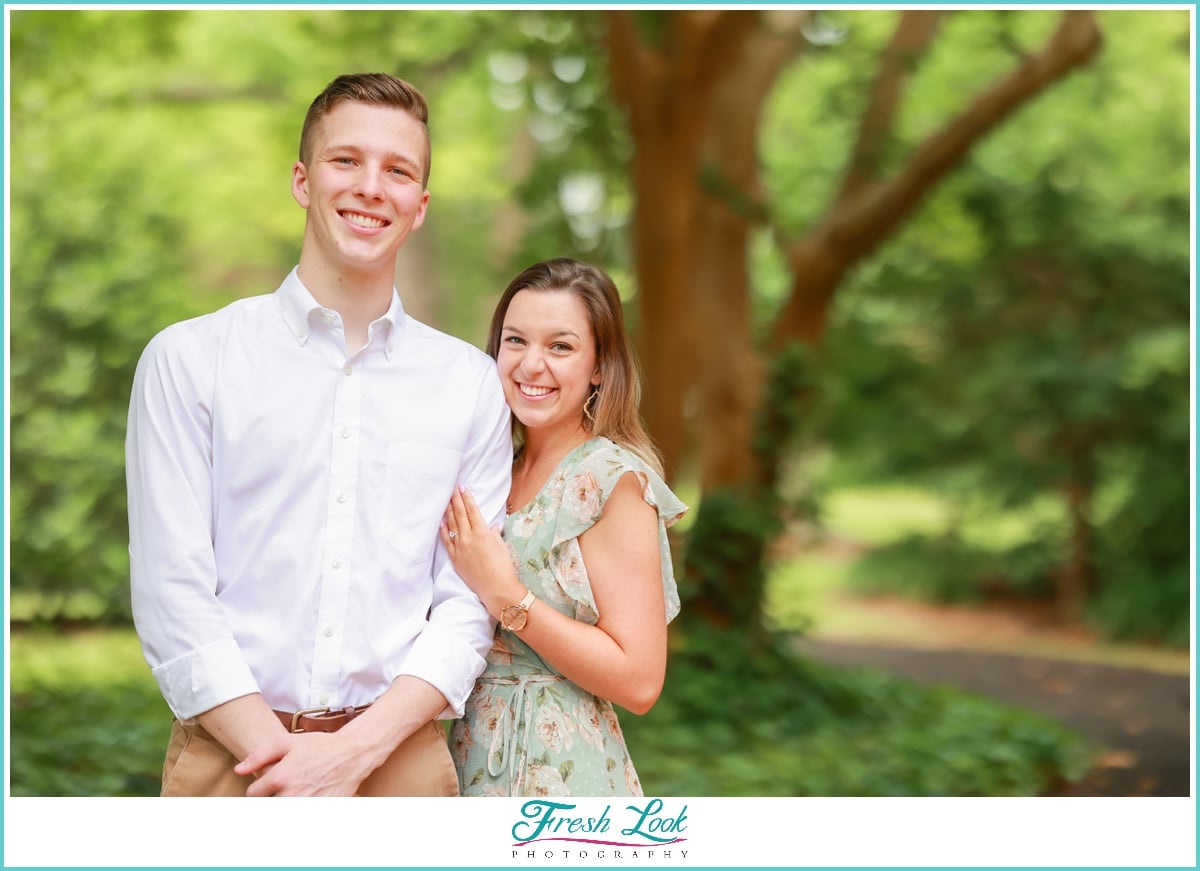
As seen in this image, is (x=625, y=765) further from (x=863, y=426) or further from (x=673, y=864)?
(x=863, y=426)

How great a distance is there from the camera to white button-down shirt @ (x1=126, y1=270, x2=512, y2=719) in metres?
2.02

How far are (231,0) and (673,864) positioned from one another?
2.50 m

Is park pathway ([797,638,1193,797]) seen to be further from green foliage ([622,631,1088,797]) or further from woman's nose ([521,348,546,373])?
woman's nose ([521,348,546,373])

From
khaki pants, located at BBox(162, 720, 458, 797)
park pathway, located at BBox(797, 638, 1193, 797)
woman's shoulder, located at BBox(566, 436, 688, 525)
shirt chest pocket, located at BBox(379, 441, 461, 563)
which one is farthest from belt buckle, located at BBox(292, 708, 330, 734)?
park pathway, located at BBox(797, 638, 1193, 797)

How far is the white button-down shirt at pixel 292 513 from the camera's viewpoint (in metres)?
2.02

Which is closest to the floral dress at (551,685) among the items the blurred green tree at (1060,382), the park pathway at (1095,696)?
the park pathway at (1095,696)

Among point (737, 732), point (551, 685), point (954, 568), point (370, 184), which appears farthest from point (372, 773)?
point (954, 568)

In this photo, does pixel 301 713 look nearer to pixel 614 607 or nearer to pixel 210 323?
pixel 614 607

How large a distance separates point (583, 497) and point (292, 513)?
50 centimetres

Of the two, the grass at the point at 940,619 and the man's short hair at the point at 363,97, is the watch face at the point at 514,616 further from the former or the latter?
the grass at the point at 940,619

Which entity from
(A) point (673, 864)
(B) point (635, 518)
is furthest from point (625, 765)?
(B) point (635, 518)

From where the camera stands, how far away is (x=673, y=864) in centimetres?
252

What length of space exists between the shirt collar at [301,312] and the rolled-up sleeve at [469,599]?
0.64ft

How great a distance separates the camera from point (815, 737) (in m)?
6.63
